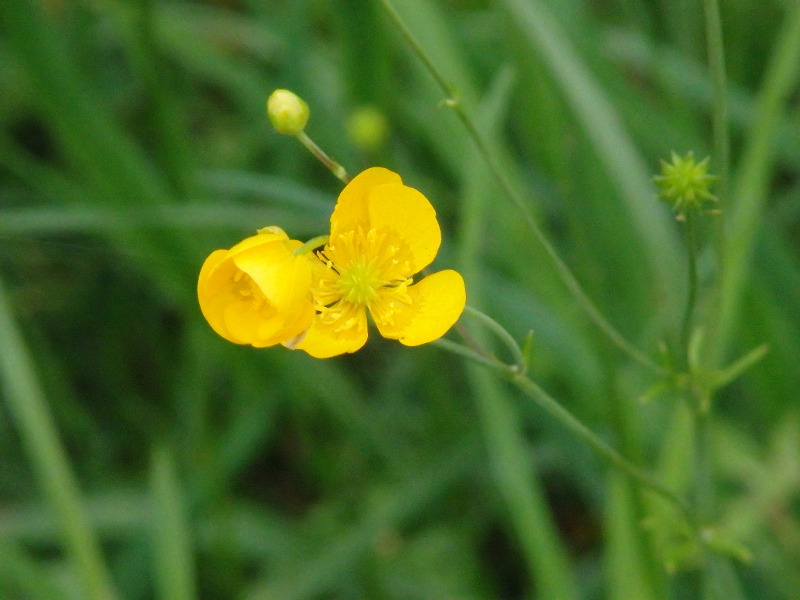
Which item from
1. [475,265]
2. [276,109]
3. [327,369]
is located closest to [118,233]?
[327,369]

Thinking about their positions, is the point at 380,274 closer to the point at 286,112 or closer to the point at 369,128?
the point at 286,112

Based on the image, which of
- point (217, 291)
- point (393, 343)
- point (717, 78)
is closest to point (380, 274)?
point (217, 291)

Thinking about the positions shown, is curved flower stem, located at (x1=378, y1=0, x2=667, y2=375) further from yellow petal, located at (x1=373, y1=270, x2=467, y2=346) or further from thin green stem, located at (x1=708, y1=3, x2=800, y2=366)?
thin green stem, located at (x1=708, y1=3, x2=800, y2=366)

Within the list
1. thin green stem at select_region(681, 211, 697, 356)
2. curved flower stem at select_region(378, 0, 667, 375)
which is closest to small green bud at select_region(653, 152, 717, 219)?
thin green stem at select_region(681, 211, 697, 356)

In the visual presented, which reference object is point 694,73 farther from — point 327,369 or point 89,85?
point 89,85

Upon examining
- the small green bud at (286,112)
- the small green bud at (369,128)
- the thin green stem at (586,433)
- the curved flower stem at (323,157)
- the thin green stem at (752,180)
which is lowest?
the thin green stem at (586,433)

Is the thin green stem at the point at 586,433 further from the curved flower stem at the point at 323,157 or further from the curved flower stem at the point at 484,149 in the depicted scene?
the curved flower stem at the point at 323,157

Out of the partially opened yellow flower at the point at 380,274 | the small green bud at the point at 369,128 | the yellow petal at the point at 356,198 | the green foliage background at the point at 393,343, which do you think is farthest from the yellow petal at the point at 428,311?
the small green bud at the point at 369,128
